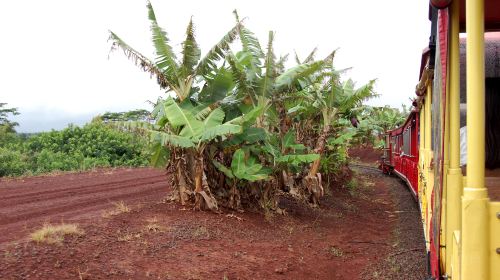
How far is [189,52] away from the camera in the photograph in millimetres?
8695

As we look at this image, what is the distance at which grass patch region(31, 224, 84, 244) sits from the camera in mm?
6324

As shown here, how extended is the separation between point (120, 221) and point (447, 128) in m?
5.83

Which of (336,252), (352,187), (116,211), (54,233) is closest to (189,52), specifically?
(116,211)

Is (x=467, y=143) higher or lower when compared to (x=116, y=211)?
→ higher

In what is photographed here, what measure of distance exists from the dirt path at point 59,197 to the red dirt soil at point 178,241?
0.02 m

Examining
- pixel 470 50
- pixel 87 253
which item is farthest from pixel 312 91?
pixel 470 50

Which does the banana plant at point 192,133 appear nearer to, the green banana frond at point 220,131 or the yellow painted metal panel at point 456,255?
the green banana frond at point 220,131

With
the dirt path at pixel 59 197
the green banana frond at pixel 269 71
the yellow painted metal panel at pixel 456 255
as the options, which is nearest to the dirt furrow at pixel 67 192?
the dirt path at pixel 59 197

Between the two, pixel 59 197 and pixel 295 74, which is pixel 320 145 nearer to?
pixel 295 74

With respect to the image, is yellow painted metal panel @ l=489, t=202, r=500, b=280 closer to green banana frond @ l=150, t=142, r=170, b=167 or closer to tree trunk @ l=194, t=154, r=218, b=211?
tree trunk @ l=194, t=154, r=218, b=211

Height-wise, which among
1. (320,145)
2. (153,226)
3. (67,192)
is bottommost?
(153,226)

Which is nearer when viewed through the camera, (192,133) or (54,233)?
(54,233)

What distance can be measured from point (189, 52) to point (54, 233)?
3.76 m

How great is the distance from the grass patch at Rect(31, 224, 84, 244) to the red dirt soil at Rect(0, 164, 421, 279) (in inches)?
4.2
